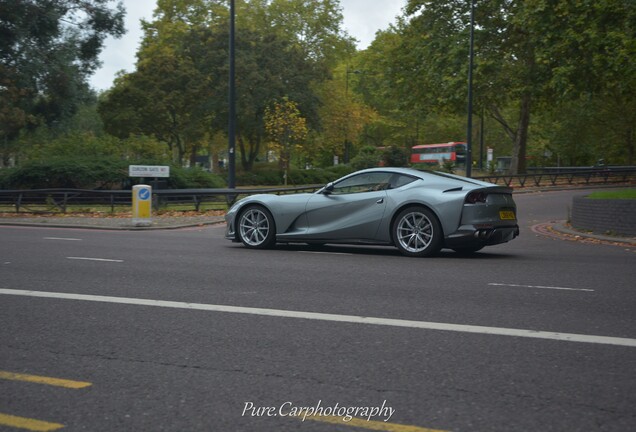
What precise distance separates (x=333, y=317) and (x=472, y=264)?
478 centimetres

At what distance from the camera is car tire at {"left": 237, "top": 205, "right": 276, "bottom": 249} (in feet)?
41.3

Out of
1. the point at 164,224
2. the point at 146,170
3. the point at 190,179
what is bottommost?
the point at 164,224

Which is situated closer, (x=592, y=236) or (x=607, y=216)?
(x=592, y=236)

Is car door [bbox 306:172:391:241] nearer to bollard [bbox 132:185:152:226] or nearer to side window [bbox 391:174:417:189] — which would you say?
side window [bbox 391:174:417:189]

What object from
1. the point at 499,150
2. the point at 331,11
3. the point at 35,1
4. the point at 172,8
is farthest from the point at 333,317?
the point at 499,150

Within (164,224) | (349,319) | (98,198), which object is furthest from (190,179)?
(349,319)

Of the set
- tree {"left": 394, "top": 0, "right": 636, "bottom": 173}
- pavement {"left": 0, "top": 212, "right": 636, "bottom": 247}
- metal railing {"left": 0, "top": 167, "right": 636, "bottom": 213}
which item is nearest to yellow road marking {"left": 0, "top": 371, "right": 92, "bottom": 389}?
pavement {"left": 0, "top": 212, "right": 636, "bottom": 247}

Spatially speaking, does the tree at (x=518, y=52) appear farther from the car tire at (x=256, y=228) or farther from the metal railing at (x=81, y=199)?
the car tire at (x=256, y=228)

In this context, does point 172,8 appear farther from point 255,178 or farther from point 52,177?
point 52,177

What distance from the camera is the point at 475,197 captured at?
443 inches

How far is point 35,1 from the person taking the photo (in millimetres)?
37250

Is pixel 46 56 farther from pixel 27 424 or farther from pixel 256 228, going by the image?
pixel 27 424

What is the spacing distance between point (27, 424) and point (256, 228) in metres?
9.11

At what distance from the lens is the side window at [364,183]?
11922mm
